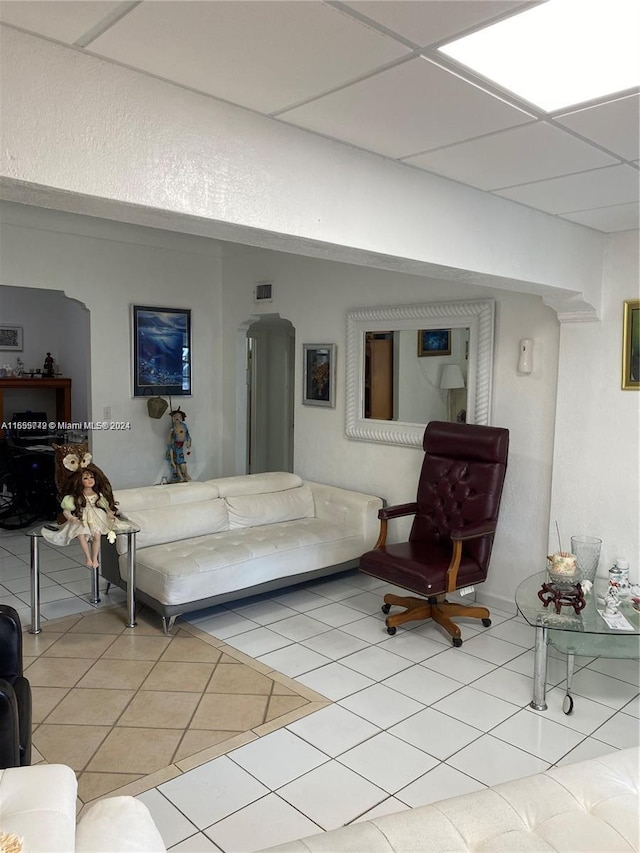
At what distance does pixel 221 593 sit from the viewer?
160 inches

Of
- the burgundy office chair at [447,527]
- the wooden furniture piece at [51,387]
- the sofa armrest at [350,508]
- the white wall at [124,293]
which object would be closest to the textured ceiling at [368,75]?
the burgundy office chair at [447,527]

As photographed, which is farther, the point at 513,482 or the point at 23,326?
the point at 23,326

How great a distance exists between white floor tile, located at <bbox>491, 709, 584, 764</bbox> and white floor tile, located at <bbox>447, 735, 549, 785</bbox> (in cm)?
5

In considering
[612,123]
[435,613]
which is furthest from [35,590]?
[612,123]

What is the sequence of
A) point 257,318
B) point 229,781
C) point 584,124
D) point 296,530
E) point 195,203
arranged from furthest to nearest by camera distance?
point 257,318, point 296,530, point 229,781, point 584,124, point 195,203

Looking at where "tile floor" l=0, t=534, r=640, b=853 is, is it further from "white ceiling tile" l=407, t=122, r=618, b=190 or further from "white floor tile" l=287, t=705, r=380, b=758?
"white ceiling tile" l=407, t=122, r=618, b=190

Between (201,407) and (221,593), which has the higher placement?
(201,407)

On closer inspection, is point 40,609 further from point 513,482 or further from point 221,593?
point 513,482

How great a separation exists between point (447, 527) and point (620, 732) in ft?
5.31

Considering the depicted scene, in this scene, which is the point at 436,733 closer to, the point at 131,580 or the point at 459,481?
the point at 459,481

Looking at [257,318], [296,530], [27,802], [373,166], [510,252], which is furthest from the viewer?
Result: [257,318]

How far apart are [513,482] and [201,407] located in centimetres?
345

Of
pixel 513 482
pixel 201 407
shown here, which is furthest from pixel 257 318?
pixel 513 482

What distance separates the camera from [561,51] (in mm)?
1703
